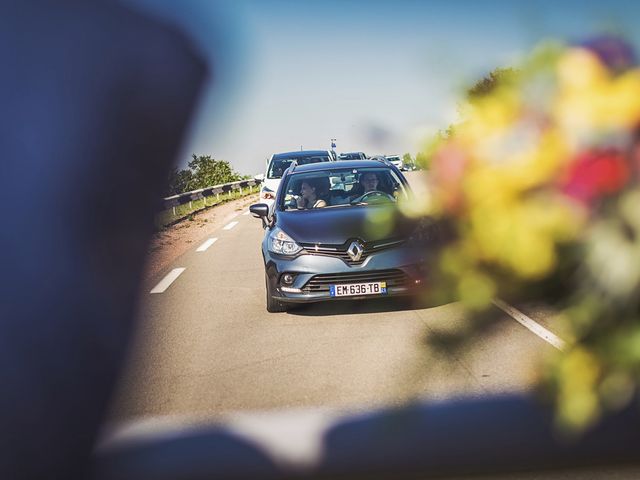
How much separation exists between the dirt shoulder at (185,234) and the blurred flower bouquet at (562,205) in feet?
25.2

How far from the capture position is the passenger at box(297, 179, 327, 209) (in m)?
7.19

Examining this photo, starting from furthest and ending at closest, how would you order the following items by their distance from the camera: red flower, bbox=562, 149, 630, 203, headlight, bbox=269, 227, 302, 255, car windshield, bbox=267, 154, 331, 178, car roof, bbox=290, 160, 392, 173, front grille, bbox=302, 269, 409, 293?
car windshield, bbox=267, 154, 331, 178, car roof, bbox=290, 160, 392, 173, headlight, bbox=269, 227, 302, 255, front grille, bbox=302, 269, 409, 293, red flower, bbox=562, 149, 630, 203

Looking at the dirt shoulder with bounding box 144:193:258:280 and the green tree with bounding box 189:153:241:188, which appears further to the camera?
the dirt shoulder with bounding box 144:193:258:280

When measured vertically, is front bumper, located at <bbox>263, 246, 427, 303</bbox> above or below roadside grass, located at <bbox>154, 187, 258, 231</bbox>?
above

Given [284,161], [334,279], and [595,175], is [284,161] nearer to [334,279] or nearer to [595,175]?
[334,279]

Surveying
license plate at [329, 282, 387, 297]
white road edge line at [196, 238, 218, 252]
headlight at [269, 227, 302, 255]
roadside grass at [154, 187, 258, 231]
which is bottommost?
roadside grass at [154, 187, 258, 231]

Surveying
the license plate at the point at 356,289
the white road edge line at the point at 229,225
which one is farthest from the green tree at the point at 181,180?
the white road edge line at the point at 229,225

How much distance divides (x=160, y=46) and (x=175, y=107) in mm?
151

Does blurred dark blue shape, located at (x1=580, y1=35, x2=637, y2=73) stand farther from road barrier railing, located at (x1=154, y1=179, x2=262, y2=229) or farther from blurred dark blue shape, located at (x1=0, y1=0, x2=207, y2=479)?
road barrier railing, located at (x1=154, y1=179, x2=262, y2=229)

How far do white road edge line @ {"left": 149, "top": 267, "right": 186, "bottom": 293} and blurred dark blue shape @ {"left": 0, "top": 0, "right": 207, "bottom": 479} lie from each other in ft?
22.2

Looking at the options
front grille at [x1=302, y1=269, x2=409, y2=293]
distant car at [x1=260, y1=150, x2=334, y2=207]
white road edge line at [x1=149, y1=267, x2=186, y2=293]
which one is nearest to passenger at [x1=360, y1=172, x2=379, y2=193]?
front grille at [x1=302, y1=269, x2=409, y2=293]

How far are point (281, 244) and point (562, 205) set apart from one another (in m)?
6.27

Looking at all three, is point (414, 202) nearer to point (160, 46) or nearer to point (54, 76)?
point (160, 46)

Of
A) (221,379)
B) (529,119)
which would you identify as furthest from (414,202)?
(221,379)
